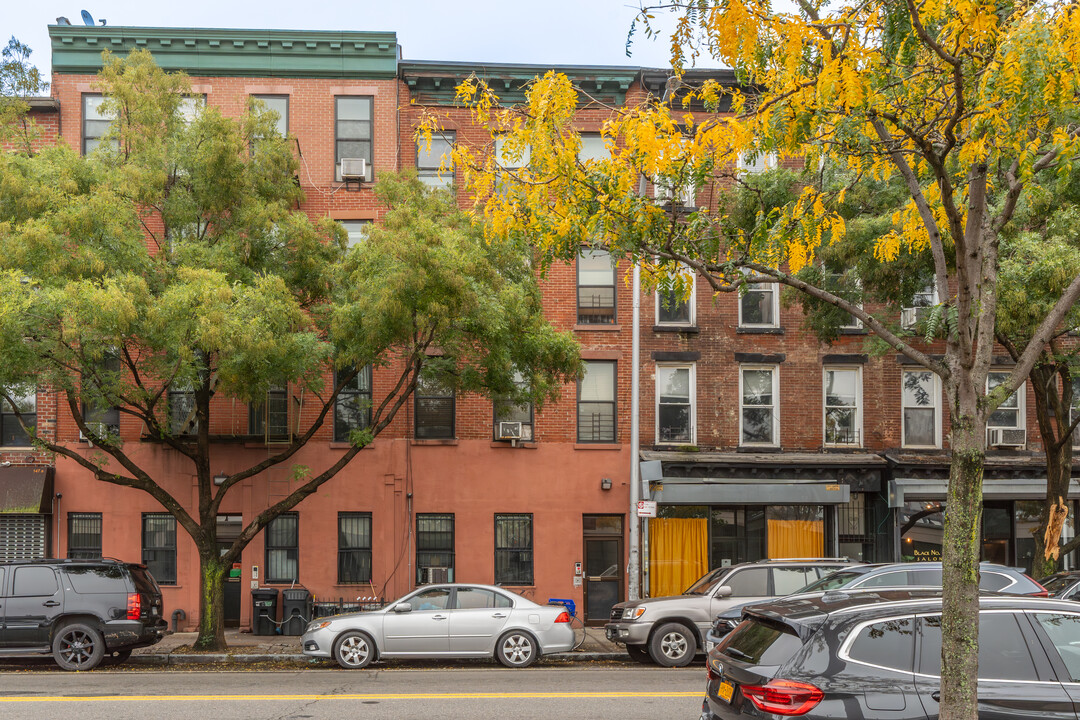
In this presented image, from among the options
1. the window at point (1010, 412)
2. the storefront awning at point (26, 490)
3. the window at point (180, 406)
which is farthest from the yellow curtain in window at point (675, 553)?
the storefront awning at point (26, 490)

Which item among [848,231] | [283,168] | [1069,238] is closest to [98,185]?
[283,168]

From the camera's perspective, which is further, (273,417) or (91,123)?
(91,123)

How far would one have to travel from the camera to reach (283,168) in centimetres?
1822

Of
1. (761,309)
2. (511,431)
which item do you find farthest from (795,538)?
(511,431)

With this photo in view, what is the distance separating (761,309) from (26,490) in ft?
53.6

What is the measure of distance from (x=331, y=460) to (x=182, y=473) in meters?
3.15

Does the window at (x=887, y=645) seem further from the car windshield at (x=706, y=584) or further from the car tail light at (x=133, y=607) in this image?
the car tail light at (x=133, y=607)

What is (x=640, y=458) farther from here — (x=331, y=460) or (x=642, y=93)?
(x=642, y=93)

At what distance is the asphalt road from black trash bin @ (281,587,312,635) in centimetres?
424

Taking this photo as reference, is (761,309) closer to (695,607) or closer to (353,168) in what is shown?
(695,607)

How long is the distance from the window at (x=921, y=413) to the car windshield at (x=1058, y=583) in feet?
20.3

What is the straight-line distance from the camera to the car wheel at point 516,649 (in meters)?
15.8

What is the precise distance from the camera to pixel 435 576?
2147 centimetres

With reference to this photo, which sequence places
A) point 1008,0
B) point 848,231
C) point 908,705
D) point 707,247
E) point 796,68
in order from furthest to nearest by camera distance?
point 848,231
point 707,247
point 796,68
point 1008,0
point 908,705
